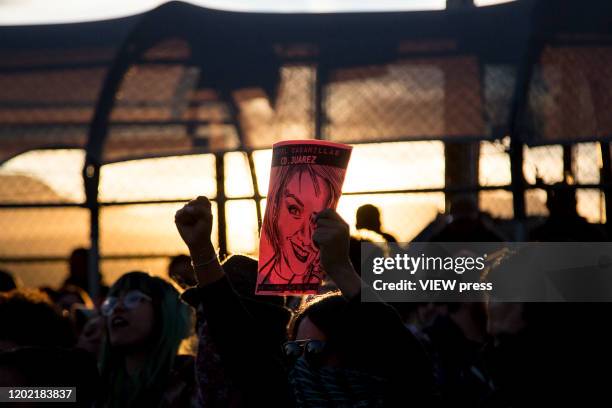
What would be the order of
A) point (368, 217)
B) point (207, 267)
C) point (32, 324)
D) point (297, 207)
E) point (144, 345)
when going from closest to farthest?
point (297, 207), point (207, 267), point (32, 324), point (144, 345), point (368, 217)

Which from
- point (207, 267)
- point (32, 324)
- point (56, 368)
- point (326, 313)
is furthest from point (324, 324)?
point (32, 324)

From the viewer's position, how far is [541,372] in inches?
136

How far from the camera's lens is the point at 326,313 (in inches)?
117

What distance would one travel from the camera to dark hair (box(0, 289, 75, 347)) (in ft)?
13.9

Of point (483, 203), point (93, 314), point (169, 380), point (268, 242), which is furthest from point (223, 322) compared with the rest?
point (483, 203)

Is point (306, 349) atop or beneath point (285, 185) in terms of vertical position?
beneath

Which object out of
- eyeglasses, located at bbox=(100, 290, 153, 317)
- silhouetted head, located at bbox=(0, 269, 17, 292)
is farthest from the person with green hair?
silhouetted head, located at bbox=(0, 269, 17, 292)

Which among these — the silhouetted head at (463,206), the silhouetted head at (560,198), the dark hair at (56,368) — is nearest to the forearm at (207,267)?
the dark hair at (56,368)

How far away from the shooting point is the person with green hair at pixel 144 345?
469 cm

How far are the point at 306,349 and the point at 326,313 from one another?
0.34ft

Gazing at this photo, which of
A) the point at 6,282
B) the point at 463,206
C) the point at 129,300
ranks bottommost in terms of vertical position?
the point at 129,300

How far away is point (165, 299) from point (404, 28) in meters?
3.84

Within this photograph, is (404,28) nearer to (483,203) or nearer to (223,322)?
(483,203)

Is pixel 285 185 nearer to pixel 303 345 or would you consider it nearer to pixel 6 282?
pixel 303 345
